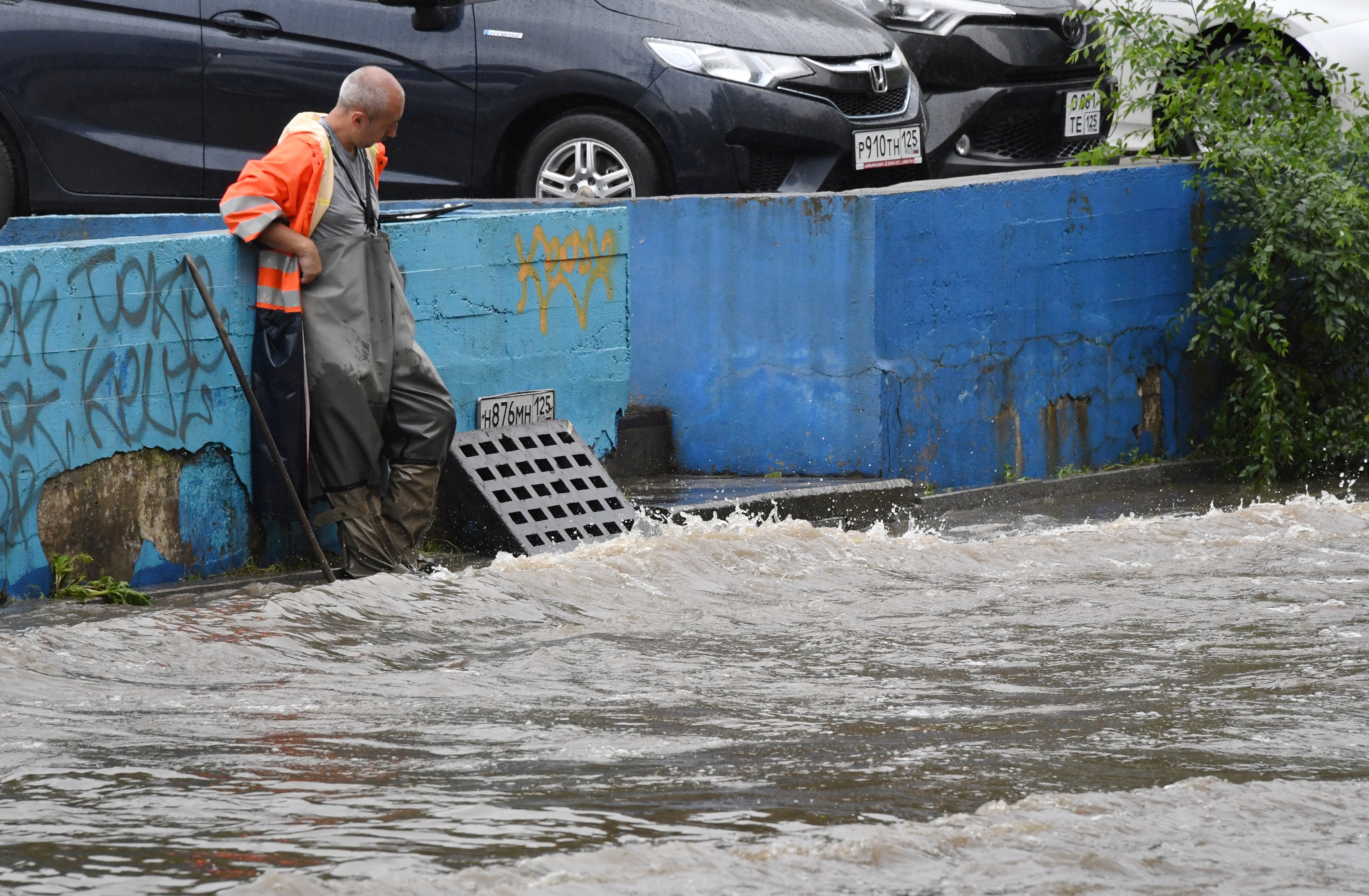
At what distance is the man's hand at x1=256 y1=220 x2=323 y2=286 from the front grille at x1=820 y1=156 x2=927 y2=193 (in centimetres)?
331

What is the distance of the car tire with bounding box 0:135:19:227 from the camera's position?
29.9ft

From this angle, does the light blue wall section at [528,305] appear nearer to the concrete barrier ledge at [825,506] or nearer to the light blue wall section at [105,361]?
the concrete barrier ledge at [825,506]

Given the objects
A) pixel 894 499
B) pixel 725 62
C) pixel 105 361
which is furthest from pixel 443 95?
pixel 105 361

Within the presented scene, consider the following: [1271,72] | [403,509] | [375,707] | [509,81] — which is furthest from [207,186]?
[1271,72]

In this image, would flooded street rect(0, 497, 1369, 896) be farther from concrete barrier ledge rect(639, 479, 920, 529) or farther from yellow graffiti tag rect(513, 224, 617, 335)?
yellow graffiti tag rect(513, 224, 617, 335)

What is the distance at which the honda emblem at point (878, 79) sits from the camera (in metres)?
9.86

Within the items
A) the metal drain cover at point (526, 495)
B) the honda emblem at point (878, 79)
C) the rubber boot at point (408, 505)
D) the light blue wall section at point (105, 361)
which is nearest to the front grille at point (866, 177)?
the honda emblem at point (878, 79)

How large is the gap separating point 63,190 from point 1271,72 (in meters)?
6.21

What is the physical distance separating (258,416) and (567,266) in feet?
6.61

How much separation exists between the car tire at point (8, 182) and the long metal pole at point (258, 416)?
2593 millimetres

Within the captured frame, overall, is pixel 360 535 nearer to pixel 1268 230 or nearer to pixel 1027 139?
pixel 1268 230

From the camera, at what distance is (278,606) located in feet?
20.8

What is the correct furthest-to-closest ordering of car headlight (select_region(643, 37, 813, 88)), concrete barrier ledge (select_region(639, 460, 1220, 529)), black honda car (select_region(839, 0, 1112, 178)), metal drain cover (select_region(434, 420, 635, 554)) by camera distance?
black honda car (select_region(839, 0, 1112, 178)) → car headlight (select_region(643, 37, 813, 88)) → concrete barrier ledge (select_region(639, 460, 1220, 529)) → metal drain cover (select_region(434, 420, 635, 554))

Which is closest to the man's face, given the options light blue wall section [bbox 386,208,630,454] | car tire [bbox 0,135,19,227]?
light blue wall section [bbox 386,208,630,454]
